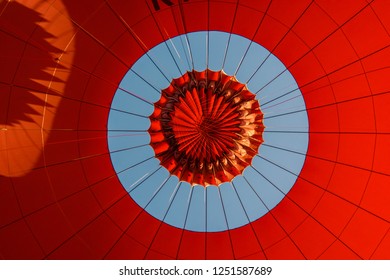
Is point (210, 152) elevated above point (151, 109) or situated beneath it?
situated beneath

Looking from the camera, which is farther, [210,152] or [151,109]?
[151,109]

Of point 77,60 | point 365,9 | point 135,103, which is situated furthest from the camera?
point 135,103

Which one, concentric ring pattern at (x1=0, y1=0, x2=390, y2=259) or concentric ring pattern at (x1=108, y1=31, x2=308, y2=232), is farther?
concentric ring pattern at (x1=108, y1=31, x2=308, y2=232)

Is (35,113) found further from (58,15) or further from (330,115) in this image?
(330,115)

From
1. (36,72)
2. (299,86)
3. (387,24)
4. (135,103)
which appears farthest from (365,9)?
(36,72)

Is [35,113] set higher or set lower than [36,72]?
lower

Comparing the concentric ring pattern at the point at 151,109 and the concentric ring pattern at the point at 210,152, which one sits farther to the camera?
the concentric ring pattern at the point at 210,152

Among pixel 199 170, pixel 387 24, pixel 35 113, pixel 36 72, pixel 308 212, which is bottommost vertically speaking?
pixel 308 212

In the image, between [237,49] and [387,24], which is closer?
[387,24]
